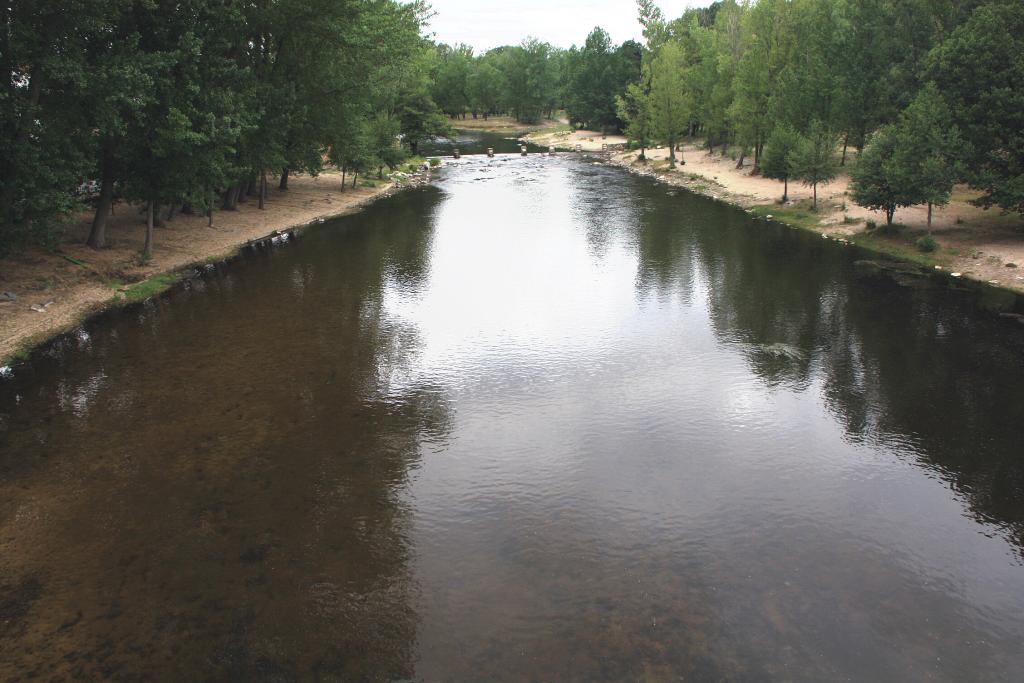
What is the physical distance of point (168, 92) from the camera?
32.6 metres

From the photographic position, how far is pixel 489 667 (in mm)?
12406

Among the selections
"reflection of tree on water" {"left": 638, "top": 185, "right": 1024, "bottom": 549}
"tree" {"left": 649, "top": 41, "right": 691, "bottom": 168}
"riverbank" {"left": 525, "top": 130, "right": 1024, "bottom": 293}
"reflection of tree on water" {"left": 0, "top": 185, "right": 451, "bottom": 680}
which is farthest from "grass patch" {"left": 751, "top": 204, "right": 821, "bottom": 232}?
"reflection of tree on water" {"left": 0, "top": 185, "right": 451, "bottom": 680}

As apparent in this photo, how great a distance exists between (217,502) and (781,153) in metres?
55.8

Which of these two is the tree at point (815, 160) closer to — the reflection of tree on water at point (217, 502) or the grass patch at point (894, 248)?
the grass patch at point (894, 248)

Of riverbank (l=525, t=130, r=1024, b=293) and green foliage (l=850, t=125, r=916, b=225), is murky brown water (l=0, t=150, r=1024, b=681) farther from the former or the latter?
green foliage (l=850, t=125, r=916, b=225)

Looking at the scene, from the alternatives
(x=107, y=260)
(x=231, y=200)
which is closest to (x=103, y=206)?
(x=107, y=260)

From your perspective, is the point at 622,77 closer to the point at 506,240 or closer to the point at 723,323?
the point at 506,240

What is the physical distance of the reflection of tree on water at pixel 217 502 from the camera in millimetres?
12844

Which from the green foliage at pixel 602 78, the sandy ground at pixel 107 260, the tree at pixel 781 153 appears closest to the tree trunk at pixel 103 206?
the sandy ground at pixel 107 260

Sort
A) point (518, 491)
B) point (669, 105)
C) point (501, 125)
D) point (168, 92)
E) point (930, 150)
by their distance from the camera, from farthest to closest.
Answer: point (501, 125), point (669, 105), point (930, 150), point (168, 92), point (518, 491)

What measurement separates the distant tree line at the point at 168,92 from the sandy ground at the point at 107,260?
5.01ft

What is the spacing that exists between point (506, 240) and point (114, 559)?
36.2 m

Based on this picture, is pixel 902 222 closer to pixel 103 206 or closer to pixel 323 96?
pixel 323 96

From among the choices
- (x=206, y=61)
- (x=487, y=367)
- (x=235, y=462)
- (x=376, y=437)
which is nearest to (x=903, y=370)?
(x=487, y=367)
